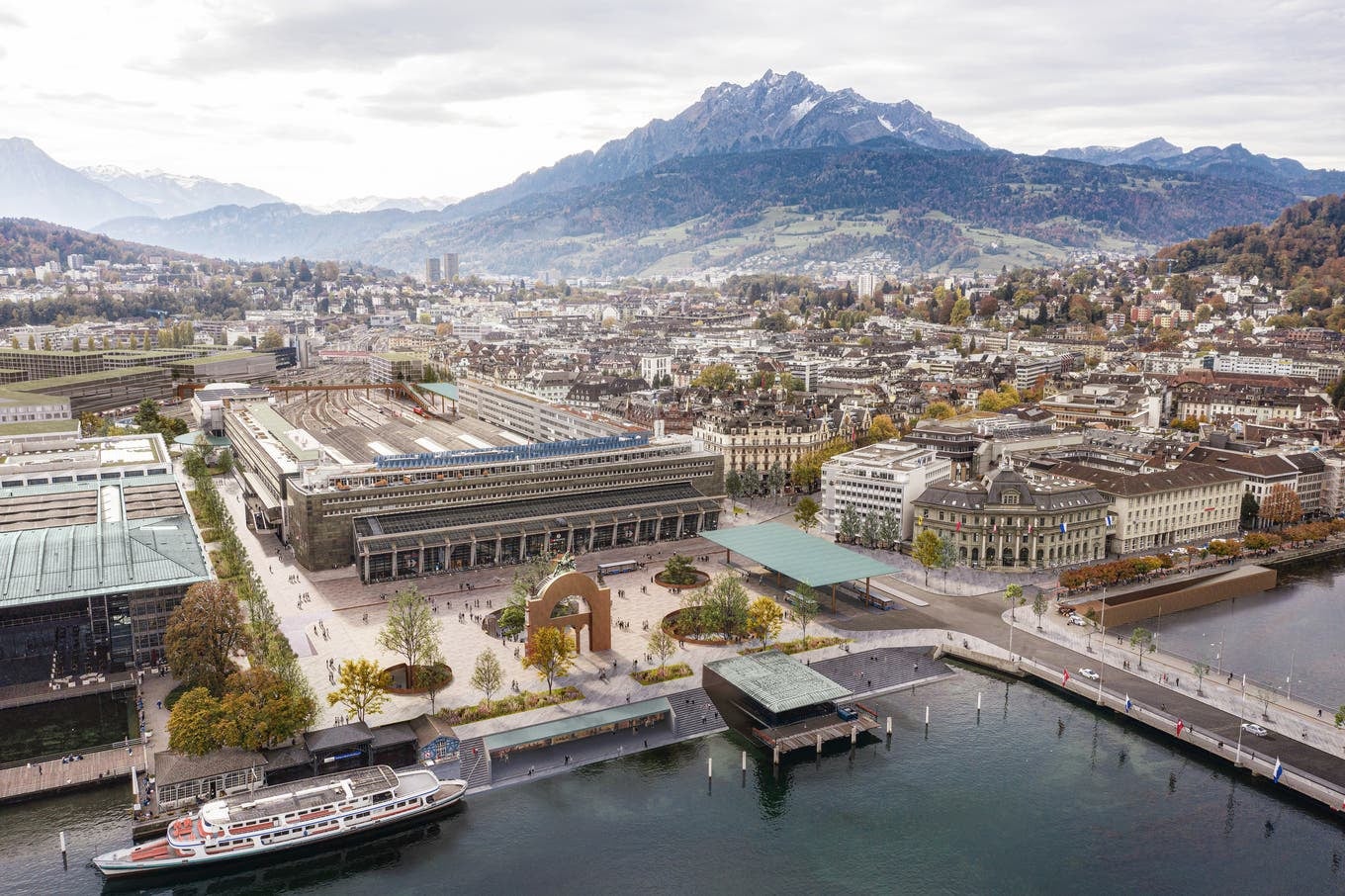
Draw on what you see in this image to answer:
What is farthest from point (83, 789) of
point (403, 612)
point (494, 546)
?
point (494, 546)

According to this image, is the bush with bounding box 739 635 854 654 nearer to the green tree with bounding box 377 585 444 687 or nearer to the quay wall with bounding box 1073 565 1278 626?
the quay wall with bounding box 1073 565 1278 626

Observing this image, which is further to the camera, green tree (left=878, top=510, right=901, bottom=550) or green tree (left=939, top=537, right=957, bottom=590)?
green tree (left=878, top=510, right=901, bottom=550)

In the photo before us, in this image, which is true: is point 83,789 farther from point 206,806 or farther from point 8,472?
point 8,472

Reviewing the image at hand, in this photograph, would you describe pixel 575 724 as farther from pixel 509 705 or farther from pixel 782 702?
pixel 782 702

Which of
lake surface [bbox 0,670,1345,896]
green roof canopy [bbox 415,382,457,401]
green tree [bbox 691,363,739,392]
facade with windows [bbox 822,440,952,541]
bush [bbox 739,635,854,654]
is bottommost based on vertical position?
lake surface [bbox 0,670,1345,896]

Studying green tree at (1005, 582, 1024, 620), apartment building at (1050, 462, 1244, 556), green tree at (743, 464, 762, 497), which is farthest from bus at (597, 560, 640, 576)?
apartment building at (1050, 462, 1244, 556)
